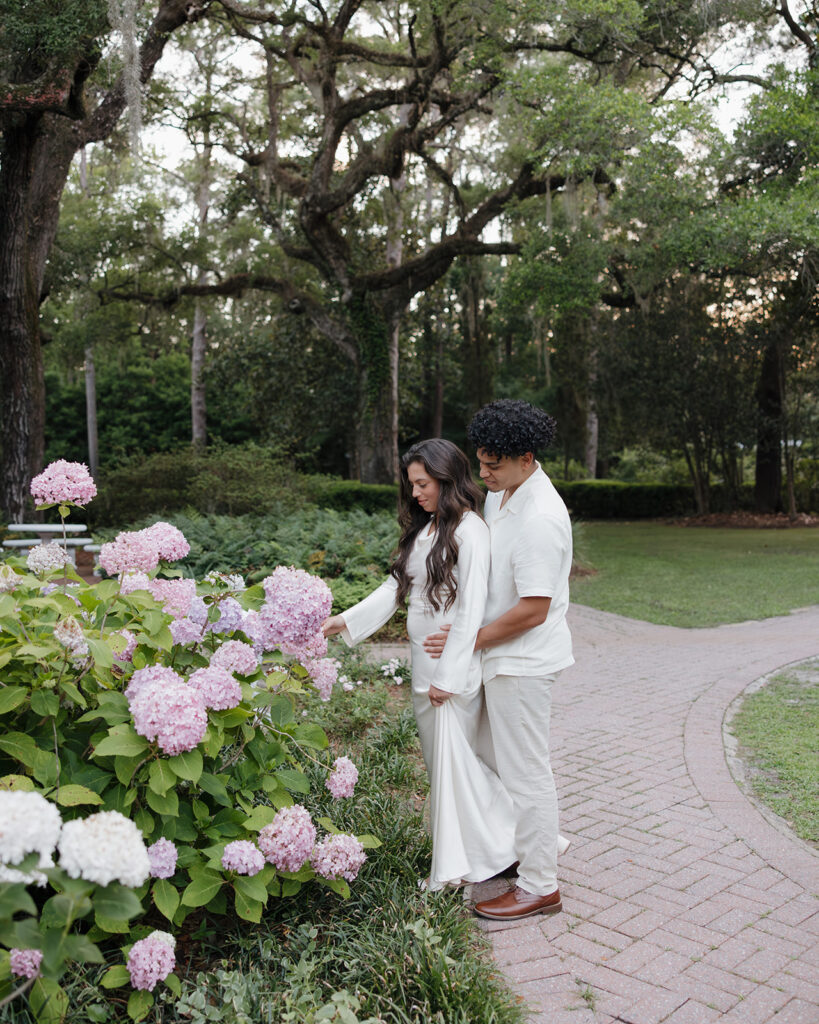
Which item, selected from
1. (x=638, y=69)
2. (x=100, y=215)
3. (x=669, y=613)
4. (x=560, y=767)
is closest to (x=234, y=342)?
(x=100, y=215)

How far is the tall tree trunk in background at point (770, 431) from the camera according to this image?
21.7 meters

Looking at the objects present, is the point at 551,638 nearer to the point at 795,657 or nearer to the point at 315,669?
the point at 315,669

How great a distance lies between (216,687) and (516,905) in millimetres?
1457

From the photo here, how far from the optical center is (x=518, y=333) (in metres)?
30.2

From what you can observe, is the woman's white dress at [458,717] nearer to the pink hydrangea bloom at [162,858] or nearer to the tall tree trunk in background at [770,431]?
the pink hydrangea bloom at [162,858]

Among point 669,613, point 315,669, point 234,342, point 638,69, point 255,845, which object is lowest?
point 669,613

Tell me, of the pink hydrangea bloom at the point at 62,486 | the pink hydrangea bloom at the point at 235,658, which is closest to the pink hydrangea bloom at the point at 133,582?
the pink hydrangea bloom at the point at 62,486

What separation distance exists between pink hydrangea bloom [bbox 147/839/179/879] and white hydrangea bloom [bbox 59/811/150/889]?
66cm

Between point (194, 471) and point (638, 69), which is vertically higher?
point (638, 69)

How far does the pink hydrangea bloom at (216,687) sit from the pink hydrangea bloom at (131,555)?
1.78ft

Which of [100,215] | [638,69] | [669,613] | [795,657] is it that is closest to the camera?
[795,657]

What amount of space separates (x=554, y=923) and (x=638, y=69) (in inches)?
642

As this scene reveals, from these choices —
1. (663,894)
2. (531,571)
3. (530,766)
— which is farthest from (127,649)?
(663,894)

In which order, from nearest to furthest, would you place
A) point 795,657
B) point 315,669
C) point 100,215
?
point 315,669, point 795,657, point 100,215
